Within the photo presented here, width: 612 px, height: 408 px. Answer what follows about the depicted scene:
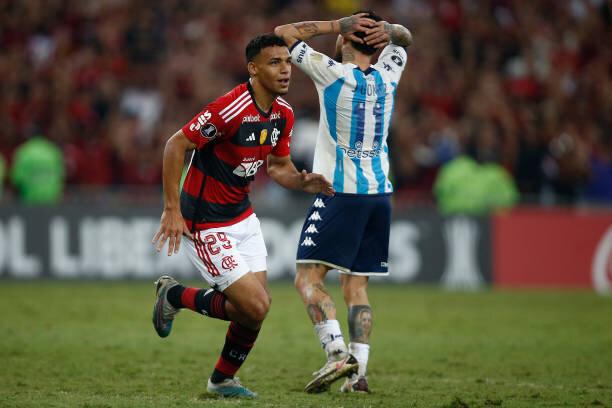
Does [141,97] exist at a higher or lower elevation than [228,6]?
lower

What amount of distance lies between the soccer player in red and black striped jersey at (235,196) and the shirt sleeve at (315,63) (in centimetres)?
33

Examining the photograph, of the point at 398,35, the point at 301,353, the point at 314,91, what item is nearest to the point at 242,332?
the point at 398,35

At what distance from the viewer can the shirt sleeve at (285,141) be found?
772cm

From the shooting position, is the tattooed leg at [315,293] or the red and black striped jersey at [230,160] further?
the tattooed leg at [315,293]

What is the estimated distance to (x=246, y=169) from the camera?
24.5 feet

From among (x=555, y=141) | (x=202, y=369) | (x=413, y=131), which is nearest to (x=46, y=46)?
(x=413, y=131)

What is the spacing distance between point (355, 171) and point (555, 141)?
37.9 feet

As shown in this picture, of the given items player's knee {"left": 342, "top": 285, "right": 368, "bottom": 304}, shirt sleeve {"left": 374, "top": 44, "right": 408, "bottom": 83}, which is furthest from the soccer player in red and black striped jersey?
shirt sleeve {"left": 374, "top": 44, "right": 408, "bottom": 83}

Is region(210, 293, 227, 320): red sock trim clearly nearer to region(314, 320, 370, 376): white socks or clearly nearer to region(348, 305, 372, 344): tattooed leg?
region(314, 320, 370, 376): white socks

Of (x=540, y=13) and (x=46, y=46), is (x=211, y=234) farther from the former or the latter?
(x=540, y=13)

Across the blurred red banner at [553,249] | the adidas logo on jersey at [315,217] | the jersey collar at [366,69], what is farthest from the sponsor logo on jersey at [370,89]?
the blurred red banner at [553,249]

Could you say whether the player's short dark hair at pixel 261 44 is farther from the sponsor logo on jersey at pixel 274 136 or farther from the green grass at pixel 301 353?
the green grass at pixel 301 353

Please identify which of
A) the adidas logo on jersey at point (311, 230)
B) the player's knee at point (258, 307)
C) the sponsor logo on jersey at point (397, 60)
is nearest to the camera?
the player's knee at point (258, 307)

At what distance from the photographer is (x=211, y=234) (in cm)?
742
